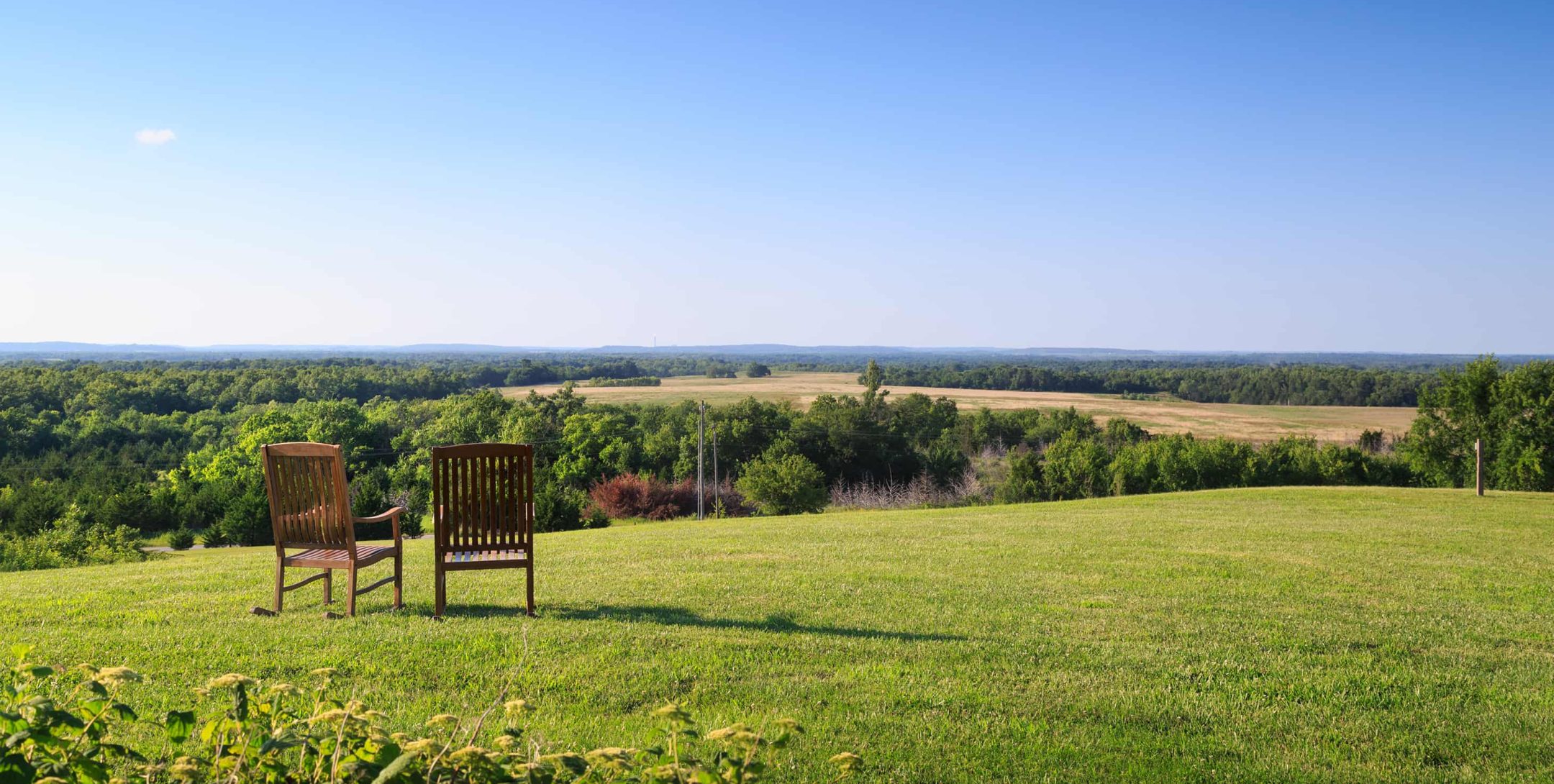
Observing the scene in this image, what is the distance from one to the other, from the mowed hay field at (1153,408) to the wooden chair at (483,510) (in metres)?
65.2

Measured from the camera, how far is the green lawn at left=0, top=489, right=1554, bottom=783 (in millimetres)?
4289

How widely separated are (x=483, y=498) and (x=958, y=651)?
11.0 feet

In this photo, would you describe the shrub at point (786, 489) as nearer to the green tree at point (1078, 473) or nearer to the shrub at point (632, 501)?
the shrub at point (632, 501)

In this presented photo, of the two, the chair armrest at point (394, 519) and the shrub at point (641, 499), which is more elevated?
the chair armrest at point (394, 519)

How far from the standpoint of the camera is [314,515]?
6742 mm

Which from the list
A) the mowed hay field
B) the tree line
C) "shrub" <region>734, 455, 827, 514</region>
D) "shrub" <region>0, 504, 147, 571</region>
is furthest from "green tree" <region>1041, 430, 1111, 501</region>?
"shrub" <region>0, 504, 147, 571</region>

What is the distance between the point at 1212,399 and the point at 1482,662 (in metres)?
115

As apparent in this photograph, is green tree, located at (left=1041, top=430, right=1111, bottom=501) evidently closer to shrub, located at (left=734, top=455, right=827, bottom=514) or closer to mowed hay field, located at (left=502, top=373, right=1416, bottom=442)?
mowed hay field, located at (left=502, top=373, right=1416, bottom=442)

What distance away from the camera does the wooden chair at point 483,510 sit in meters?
6.65

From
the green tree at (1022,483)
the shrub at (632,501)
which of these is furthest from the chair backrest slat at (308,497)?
the green tree at (1022,483)

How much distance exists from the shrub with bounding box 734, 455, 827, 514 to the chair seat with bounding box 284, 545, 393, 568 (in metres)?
36.1

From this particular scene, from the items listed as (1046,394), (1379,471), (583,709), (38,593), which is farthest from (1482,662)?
(1046,394)

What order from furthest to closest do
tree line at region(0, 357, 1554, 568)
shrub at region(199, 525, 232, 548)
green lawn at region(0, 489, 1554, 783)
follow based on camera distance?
1. tree line at region(0, 357, 1554, 568)
2. shrub at region(199, 525, 232, 548)
3. green lawn at region(0, 489, 1554, 783)

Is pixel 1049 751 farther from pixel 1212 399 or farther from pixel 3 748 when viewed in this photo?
pixel 1212 399
